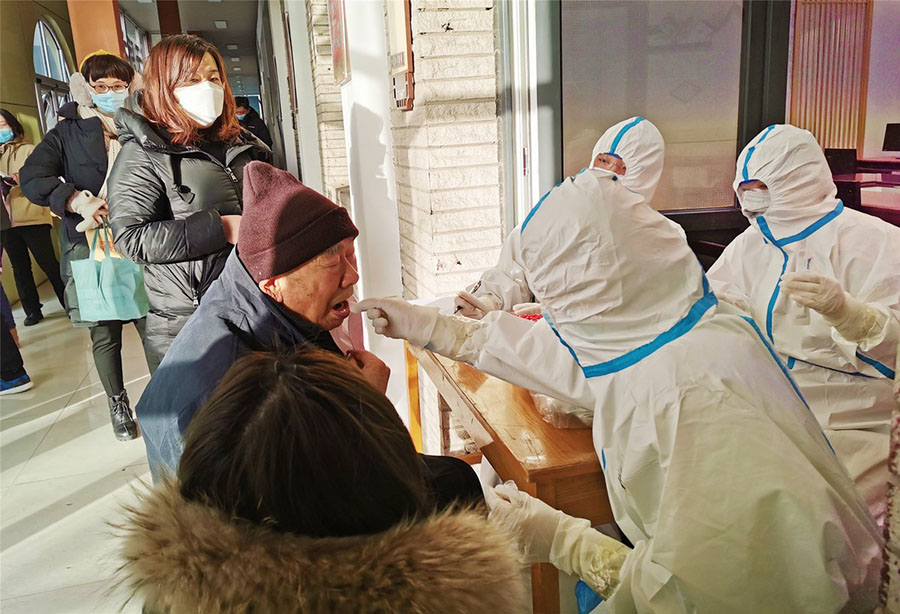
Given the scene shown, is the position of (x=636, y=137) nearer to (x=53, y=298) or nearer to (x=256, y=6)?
(x=53, y=298)

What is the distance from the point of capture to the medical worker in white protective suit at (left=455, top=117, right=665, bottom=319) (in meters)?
2.52

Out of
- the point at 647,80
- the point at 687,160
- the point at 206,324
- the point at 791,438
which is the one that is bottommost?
the point at 791,438

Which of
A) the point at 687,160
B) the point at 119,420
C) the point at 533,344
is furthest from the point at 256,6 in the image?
the point at 533,344

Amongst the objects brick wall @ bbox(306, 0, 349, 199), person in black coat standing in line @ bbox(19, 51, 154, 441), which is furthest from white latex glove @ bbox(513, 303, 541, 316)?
brick wall @ bbox(306, 0, 349, 199)

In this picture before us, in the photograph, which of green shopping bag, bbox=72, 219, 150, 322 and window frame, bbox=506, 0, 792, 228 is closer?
window frame, bbox=506, 0, 792, 228

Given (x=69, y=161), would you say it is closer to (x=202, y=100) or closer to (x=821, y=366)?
(x=202, y=100)

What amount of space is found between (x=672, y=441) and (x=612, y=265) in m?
0.37

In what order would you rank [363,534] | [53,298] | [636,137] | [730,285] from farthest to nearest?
[53,298]
[636,137]
[730,285]
[363,534]

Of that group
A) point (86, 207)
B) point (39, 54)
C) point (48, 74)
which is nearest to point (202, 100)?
point (86, 207)

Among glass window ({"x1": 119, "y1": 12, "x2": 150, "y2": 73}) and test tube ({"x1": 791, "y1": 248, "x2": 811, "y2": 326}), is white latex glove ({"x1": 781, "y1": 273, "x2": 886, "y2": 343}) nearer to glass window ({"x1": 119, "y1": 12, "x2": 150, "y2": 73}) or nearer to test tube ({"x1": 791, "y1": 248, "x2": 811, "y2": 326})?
test tube ({"x1": 791, "y1": 248, "x2": 811, "y2": 326})

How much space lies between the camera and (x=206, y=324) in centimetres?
132

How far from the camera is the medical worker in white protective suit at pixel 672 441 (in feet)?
3.60

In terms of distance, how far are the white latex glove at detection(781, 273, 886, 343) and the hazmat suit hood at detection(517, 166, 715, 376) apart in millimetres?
511

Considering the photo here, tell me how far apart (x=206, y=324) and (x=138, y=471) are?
220 cm
